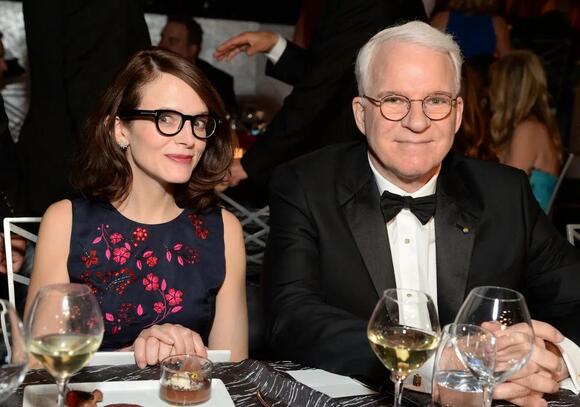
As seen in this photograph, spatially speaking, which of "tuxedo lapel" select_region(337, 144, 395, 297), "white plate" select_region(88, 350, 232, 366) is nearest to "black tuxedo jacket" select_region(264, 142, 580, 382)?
"tuxedo lapel" select_region(337, 144, 395, 297)

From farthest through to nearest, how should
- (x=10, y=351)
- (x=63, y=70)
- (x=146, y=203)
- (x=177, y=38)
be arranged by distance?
(x=177, y=38)
(x=63, y=70)
(x=146, y=203)
(x=10, y=351)

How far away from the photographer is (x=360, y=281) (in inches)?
87.0

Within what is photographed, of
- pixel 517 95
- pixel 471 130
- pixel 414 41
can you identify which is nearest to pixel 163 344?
pixel 414 41

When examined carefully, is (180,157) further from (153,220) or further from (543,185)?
(543,185)

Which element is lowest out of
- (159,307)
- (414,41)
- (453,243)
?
(159,307)

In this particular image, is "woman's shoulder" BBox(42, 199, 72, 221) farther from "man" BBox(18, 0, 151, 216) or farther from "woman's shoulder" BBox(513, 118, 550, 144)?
"woman's shoulder" BBox(513, 118, 550, 144)

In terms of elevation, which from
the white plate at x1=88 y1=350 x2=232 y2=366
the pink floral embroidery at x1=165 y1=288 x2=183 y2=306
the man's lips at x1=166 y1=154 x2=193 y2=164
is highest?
the man's lips at x1=166 y1=154 x2=193 y2=164

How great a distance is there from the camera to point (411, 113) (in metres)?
2.18

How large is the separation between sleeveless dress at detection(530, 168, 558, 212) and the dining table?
314 centimetres

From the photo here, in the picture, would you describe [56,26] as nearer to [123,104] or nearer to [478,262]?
[123,104]

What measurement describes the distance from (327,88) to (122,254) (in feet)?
4.46

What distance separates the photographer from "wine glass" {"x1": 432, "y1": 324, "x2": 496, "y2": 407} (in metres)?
1.40

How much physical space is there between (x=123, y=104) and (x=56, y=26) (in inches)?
43.4

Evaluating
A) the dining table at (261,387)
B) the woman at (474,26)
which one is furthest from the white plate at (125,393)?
the woman at (474,26)
